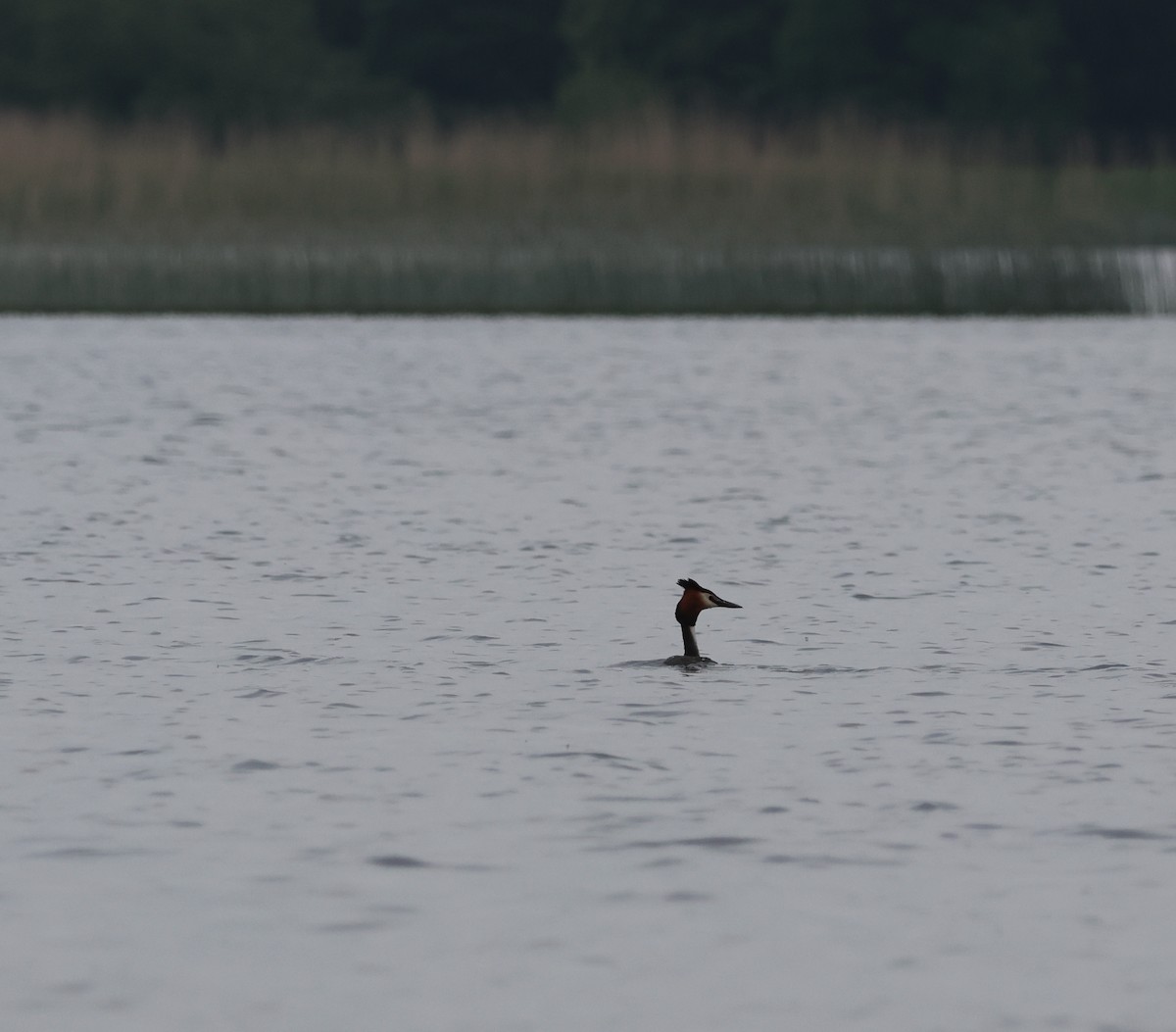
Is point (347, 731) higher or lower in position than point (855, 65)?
lower

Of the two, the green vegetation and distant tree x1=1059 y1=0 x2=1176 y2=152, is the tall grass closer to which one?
the green vegetation

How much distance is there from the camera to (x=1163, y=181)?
113 ft

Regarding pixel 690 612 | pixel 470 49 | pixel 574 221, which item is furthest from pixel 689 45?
pixel 690 612

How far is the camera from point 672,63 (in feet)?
193

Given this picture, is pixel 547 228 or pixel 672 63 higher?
pixel 672 63

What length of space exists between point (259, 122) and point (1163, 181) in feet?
88.6

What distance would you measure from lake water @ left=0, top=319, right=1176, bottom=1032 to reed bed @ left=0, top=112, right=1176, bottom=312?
10.2 m

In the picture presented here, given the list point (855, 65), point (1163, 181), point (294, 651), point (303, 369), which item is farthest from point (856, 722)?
point (855, 65)

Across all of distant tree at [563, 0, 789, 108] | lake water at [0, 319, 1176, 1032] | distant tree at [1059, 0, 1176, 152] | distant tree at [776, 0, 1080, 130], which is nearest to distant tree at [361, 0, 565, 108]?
distant tree at [563, 0, 789, 108]

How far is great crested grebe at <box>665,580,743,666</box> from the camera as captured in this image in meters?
10.7

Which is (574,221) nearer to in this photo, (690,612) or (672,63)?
(690,612)

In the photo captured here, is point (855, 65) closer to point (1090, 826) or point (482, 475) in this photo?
point (482, 475)

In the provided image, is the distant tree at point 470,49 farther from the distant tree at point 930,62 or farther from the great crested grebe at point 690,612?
the great crested grebe at point 690,612

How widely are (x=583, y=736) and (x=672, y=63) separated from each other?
50755 millimetres
